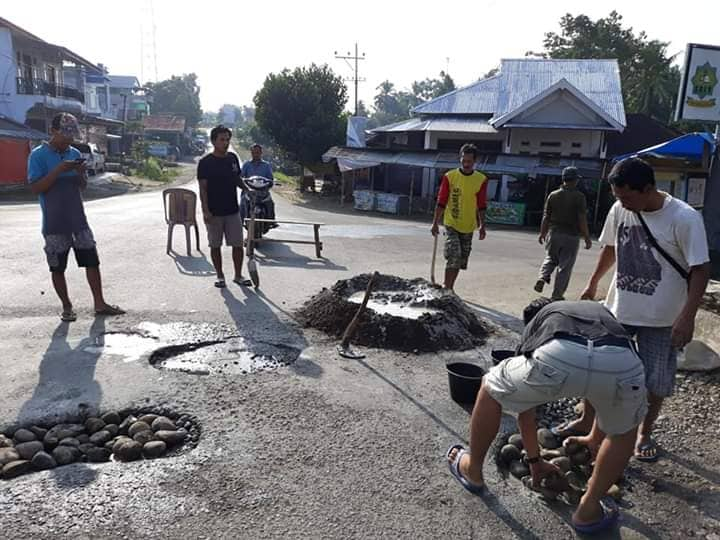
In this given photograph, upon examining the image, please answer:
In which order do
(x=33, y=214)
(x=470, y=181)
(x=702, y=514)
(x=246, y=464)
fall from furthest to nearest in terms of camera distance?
1. (x=33, y=214)
2. (x=470, y=181)
3. (x=246, y=464)
4. (x=702, y=514)

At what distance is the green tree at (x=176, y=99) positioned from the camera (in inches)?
3445

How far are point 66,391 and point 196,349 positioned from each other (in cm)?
123

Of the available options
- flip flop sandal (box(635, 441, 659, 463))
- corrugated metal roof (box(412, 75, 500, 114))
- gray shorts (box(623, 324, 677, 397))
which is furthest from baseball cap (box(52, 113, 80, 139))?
corrugated metal roof (box(412, 75, 500, 114))

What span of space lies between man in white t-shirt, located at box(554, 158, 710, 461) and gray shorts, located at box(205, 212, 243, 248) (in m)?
4.68

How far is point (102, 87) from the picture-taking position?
55.9m

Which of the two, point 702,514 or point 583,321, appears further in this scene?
point 702,514

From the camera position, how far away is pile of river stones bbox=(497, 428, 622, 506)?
3057 millimetres

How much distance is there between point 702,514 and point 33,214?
16.5 meters

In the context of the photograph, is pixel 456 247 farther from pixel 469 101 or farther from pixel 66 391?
pixel 469 101

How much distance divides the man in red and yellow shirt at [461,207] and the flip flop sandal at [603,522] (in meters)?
4.08

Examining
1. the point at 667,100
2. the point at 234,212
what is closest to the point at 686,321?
the point at 234,212

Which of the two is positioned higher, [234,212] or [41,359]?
[234,212]

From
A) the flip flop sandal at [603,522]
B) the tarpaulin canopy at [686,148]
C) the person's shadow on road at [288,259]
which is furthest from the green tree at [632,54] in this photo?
the flip flop sandal at [603,522]

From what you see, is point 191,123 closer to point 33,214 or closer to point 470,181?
point 33,214
